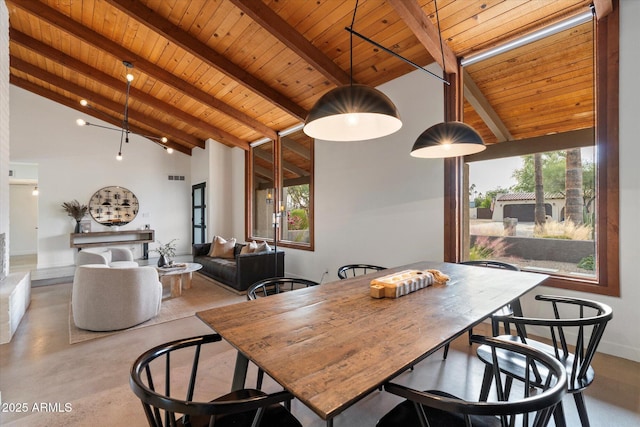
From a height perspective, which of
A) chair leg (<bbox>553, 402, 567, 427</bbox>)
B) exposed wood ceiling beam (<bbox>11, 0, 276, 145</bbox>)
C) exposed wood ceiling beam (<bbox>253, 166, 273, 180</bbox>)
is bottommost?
chair leg (<bbox>553, 402, 567, 427</bbox>)

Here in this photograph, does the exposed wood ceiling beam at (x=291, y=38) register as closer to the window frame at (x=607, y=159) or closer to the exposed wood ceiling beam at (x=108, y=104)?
the window frame at (x=607, y=159)

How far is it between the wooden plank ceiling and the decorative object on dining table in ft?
7.11

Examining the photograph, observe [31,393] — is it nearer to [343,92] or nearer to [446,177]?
[343,92]

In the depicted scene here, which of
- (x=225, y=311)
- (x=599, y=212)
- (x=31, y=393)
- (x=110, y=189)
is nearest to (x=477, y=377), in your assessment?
(x=599, y=212)

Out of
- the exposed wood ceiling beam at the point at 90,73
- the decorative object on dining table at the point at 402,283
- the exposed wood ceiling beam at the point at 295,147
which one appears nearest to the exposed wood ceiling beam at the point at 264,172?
the exposed wood ceiling beam at the point at 295,147

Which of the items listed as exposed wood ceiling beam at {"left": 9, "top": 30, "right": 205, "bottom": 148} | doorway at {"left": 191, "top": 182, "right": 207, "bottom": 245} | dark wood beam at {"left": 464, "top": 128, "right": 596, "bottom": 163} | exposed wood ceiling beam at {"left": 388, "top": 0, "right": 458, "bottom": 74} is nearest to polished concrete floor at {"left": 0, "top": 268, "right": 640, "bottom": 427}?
dark wood beam at {"left": 464, "top": 128, "right": 596, "bottom": 163}

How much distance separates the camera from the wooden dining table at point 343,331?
3.05 feet

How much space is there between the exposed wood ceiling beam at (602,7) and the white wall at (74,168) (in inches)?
361

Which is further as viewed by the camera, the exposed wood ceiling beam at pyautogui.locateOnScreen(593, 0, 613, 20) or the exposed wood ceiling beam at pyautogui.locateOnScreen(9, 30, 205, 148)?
the exposed wood ceiling beam at pyautogui.locateOnScreen(9, 30, 205, 148)

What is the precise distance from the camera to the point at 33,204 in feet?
29.4

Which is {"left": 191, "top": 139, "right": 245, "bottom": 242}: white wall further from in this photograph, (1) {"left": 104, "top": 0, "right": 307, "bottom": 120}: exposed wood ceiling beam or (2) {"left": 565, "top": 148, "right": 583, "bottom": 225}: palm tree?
(2) {"left": 565, "top": 148, "right": 583, "bottom": 225}: palm tree

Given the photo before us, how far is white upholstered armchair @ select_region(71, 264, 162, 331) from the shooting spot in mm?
3182

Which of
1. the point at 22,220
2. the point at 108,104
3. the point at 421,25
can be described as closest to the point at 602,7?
the point at 421,25

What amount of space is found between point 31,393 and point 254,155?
5843 millimetres
